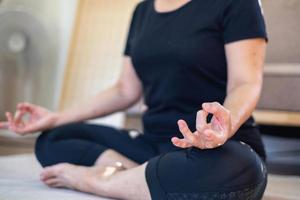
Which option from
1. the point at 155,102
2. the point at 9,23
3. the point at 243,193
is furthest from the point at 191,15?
the point at 9,23

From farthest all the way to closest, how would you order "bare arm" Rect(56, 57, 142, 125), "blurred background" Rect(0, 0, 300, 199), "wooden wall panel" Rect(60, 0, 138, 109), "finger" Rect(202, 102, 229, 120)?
"wooden wall panel" Rect(60, 0, 138, 109), "blurred background" Rect(0, 0, 300, 199), "bare arm" Rect(56, 57, 142, 125), "finger" Rect(202, 102, 229, 120)

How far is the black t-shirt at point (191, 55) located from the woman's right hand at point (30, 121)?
25 cm

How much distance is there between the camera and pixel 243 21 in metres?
0.79


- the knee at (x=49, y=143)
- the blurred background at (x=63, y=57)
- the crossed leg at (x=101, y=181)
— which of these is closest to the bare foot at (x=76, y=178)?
the crossed leg at (x=101, y=181)

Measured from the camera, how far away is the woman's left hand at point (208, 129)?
0.53m

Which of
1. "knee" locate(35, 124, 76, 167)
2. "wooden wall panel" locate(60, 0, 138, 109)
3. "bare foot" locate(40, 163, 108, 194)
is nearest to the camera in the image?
"bare foot" locate(40, 163, 108, 194)

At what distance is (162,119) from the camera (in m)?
0.87

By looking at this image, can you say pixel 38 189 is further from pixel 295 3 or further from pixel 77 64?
pixel 77 64

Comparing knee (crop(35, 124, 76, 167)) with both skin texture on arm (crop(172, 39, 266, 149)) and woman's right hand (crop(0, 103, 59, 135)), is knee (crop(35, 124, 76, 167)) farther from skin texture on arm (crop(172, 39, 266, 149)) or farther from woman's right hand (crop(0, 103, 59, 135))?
skin texture on arm (crop(172, 39, 266, 149))

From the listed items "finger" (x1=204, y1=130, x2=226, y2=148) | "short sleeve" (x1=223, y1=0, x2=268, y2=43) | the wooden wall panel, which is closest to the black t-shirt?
"short sleeve" (x1=223, y1=0, x2=268, y2=43)

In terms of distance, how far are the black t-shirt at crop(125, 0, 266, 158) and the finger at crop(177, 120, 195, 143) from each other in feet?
0.86

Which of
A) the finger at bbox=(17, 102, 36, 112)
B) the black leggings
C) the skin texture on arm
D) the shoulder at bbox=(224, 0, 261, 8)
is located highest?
the shoulder at bbox=(224, 0, 261, 8)

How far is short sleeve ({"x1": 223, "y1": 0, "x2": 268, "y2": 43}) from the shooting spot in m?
0.78

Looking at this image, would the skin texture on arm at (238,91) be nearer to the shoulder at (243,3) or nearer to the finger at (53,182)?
the shoulder at (243,3)
